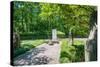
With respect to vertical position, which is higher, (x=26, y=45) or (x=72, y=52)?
(x=26, y=45)

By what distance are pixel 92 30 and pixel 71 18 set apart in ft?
1.13

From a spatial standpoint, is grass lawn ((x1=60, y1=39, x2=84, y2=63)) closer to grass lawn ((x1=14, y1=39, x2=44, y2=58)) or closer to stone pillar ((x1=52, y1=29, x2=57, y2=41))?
stone pillar ((x1=52, y1=29, x2=57, y2=41))

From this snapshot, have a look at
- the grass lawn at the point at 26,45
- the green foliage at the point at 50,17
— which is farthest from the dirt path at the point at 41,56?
the green foliage at the point at 50,17

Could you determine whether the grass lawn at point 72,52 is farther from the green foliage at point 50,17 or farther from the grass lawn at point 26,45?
the grass lawn at point 26,45

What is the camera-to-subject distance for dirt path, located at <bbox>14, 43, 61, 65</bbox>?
7.40ft

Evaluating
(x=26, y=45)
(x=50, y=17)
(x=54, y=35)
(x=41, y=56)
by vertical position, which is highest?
(x=50, y=17)

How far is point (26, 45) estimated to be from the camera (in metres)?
2.27

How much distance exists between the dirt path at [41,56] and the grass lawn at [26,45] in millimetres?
40

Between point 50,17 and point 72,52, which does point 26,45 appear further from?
point 72,52

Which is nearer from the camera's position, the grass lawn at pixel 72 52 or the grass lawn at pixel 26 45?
the grass lawn at pixel 26 45

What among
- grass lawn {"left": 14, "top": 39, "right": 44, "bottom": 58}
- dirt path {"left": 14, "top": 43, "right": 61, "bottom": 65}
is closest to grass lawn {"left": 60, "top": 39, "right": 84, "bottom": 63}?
dirt path {"left": 14, "top": 43, "right": 61, "bottom": 65}

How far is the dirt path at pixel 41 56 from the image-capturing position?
226 centimetres

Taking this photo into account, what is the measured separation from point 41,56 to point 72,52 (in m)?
0.42

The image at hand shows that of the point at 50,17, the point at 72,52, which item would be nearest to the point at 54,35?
the point at 50,17
